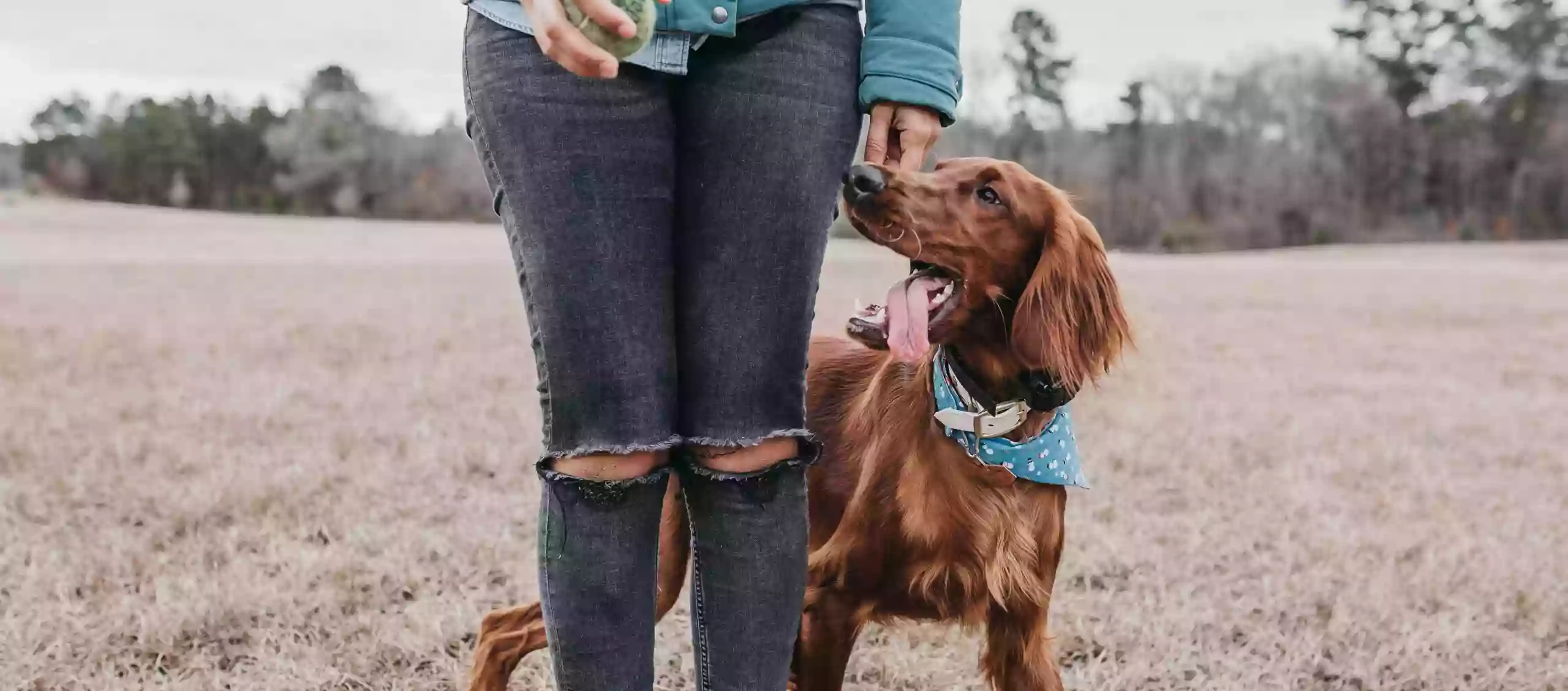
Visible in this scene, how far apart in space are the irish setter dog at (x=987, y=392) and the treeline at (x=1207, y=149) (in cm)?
2774

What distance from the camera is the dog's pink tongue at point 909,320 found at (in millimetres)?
1681

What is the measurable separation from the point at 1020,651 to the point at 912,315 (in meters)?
0.61

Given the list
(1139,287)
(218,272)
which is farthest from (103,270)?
(1139,287)

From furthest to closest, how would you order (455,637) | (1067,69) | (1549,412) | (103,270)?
(1067,69), (103,270), (1549,412), (455,637)

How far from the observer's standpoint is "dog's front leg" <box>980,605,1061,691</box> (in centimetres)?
183

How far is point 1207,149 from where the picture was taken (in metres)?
33.0

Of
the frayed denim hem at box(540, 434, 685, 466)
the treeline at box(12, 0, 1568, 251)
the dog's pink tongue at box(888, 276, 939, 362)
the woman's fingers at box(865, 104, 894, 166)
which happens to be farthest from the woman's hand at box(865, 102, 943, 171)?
the treeline at box(12, 0, 1568, 251)

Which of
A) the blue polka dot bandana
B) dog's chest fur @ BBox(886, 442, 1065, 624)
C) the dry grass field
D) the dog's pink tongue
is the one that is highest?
the dog's pink tongue

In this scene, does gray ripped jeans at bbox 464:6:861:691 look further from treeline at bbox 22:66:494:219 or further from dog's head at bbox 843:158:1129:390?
treeline at bbox 22:66:494:219

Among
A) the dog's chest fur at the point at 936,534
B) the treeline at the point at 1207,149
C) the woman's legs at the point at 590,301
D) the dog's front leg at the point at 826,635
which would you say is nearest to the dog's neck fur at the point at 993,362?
the dog's chest fur at the point at 936,534

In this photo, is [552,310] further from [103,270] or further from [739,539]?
[103,270]

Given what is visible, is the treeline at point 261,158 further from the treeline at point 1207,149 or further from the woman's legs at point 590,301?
the woman's legs at point 590,301

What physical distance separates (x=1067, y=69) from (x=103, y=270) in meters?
27.1

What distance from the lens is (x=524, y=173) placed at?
1212mm
